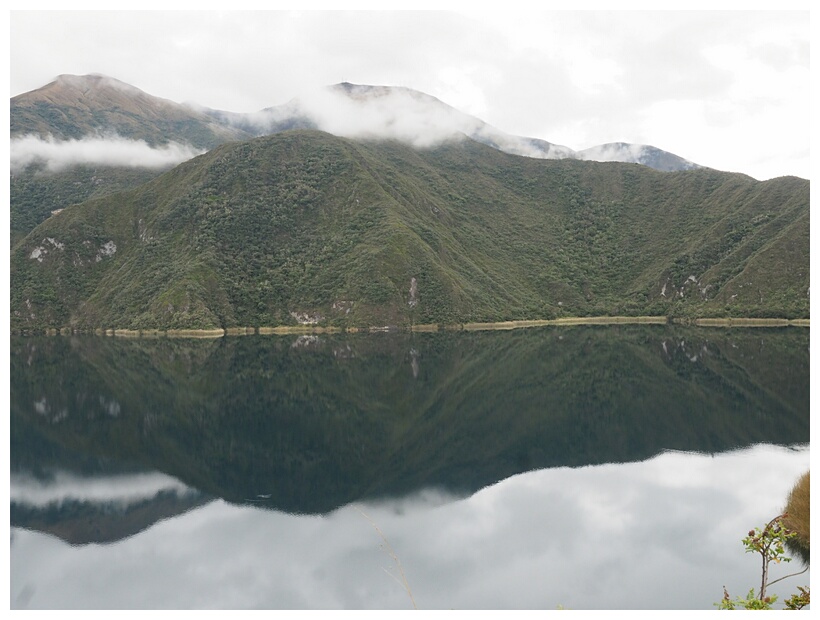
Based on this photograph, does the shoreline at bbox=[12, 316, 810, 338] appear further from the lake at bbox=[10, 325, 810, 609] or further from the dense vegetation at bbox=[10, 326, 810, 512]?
the lake at bbox=[10, 325, 810, 609]

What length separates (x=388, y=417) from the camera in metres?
47.3

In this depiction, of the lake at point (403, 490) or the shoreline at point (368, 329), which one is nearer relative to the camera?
the lake at point (403, 490)

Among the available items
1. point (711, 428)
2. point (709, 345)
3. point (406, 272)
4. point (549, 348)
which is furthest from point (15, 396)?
point (406, 272)

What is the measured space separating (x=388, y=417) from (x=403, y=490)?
17382 millimetres

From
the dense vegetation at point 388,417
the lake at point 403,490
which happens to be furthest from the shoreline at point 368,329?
the lake at point 403,490

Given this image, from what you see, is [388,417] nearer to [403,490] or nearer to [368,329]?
[403,490]

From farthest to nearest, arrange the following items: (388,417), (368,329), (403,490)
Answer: (368,329) < (388,417) < (403,490)

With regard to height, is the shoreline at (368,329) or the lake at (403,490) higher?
the shoreline at (368,329)

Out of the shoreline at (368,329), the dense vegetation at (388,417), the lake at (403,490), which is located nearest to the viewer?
the lake at (403,490)

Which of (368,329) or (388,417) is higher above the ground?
(368,329)

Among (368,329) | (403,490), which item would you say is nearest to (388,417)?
(403,490)

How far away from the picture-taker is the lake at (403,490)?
2078 cm

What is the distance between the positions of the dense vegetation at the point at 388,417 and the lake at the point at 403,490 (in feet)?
0.83

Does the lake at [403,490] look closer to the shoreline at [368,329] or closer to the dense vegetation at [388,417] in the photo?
the dense vegetation at [388,417]
